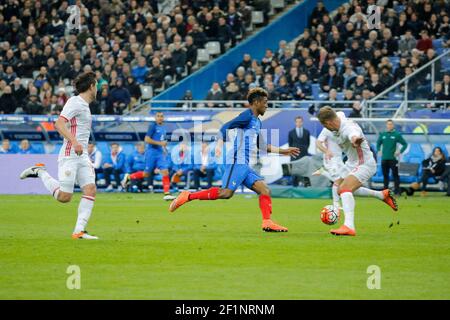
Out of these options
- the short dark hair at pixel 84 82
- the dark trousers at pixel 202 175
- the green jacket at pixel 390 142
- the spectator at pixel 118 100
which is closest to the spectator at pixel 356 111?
the green jacket at pixel 390 142

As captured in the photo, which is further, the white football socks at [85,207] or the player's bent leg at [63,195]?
the player's bent leg at [63,195]

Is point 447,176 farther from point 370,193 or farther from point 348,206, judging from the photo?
point 348,206

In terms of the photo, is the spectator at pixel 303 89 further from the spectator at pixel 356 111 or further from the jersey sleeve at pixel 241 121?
the jersey sleeve at pixel 241 121

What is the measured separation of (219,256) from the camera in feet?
41.9

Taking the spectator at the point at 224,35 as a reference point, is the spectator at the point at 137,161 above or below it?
below

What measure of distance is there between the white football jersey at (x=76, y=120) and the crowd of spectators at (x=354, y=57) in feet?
53.8

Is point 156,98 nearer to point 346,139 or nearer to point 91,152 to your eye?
point 91,152

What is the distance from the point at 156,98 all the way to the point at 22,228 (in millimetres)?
18605

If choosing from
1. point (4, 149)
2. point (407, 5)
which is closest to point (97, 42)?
point (4, 149)

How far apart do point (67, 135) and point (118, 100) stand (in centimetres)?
2058

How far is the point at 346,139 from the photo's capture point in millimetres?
15375

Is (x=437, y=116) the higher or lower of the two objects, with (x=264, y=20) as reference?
lower

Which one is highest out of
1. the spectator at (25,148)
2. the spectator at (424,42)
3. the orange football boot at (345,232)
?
the spectator at (424,42)

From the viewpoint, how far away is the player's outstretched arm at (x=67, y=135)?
1385 centimetres
